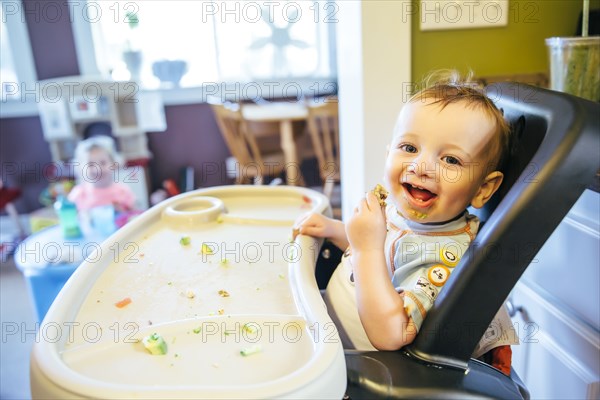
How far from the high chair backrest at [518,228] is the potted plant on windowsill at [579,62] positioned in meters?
0.50

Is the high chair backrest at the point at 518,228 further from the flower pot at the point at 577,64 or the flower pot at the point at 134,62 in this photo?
the flower pot at the point at 134,62

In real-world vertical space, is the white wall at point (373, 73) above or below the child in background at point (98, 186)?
above

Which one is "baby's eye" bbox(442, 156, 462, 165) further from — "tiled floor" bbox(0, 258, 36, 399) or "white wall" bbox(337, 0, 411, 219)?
"tiled floor" bbox(0, 258, 36, 399)

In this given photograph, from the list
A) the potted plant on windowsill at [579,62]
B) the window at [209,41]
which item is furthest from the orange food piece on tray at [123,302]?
the window at [209,41]

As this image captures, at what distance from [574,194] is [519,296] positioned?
0.70 meters

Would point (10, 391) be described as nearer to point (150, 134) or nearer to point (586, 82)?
point (586, 82)

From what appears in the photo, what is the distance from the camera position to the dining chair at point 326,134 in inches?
119

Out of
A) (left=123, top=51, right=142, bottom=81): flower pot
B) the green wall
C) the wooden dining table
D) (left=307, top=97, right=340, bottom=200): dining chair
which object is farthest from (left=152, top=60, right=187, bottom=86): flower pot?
the green wall

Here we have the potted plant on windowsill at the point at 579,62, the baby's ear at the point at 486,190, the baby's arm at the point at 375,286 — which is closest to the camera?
the baby's arm at the point at 375,286

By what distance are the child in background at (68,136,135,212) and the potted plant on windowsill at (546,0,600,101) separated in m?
2.02

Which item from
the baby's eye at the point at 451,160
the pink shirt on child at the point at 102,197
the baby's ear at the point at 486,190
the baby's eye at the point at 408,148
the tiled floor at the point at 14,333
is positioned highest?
the baby's eye at the point at 408,148

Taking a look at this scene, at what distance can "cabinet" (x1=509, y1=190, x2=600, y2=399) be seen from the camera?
0.94 meters

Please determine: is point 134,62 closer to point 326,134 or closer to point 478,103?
point 326,134

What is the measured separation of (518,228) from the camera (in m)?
0.58
